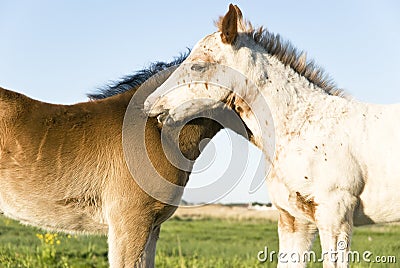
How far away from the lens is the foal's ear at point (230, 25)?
16.5ft

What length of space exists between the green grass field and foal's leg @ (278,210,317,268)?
2042 mm

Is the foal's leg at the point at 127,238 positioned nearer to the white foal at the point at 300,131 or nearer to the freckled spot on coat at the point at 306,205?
the white foal at the point at 300,131

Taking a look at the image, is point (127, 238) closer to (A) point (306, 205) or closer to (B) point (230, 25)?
(A) point (306, 205)

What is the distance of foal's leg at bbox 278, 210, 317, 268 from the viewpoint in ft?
16.9

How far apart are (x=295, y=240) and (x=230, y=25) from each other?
2110mm

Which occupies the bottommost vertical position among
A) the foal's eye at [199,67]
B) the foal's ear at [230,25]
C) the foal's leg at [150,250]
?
the foal's leg at [150,250]

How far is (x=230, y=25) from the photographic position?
5.07 metres

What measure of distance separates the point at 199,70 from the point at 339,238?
1.96m

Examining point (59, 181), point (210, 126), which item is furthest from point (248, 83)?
point (59, 181)

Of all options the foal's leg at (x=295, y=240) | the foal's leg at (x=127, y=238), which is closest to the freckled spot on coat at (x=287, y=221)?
the foal's leg at (x=295, y=240)

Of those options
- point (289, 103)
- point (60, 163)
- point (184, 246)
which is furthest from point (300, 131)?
point (184, 246)

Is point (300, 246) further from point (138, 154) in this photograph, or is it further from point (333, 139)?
point (138, 154)

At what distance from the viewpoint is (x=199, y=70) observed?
512 centimetres

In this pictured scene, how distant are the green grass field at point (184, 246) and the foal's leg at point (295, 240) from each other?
6.70 ft
